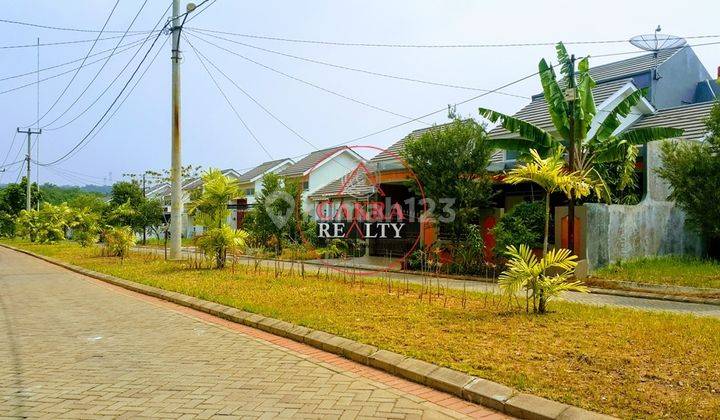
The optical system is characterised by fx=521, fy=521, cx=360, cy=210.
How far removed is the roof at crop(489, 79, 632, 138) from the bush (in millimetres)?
4913

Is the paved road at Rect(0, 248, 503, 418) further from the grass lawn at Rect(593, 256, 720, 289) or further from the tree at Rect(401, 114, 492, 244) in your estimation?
the grass lawn at Rect(593, 256, 720, 289)

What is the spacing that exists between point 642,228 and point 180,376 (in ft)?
44.6

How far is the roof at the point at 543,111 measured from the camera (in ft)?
62.3

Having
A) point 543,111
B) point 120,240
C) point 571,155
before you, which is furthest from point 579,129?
point 120,240

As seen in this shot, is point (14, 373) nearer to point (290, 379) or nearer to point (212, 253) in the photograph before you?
point (290, 379)

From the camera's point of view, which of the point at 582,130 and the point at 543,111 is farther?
the point at 543,111

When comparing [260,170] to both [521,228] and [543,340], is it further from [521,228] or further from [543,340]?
[543,340]

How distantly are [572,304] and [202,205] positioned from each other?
1131 cm

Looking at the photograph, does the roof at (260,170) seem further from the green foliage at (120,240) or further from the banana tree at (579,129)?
the banana tree at (579,129)

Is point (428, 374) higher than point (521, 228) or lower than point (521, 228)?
lower

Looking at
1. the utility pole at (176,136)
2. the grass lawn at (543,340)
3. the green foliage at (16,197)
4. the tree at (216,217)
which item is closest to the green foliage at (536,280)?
the grass lawn at (543,340)

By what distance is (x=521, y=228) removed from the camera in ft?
47.5

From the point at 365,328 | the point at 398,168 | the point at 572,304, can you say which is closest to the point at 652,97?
the point at 398,168

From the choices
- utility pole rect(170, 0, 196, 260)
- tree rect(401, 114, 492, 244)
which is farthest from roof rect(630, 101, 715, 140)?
utility pole rect(170, 0, 196, 260)
